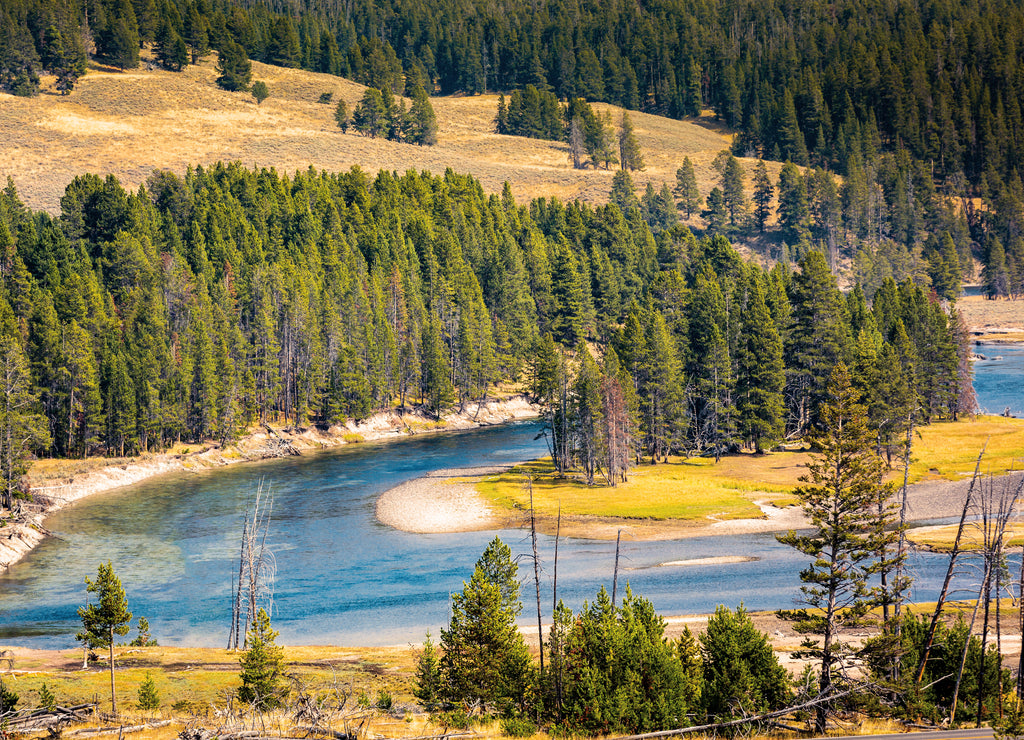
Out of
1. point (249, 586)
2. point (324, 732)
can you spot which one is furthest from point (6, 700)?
point (249, 586)

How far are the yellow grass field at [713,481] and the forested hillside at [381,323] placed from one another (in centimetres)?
394

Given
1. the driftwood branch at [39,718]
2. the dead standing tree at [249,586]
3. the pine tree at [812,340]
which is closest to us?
the driftwood branch at [39,718]

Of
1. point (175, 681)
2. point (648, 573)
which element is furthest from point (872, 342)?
point (175, 681)

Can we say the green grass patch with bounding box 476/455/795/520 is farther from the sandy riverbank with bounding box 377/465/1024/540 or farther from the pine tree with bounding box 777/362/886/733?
the pine tree with bounding box 777/362/886/733

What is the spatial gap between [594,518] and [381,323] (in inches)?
2487

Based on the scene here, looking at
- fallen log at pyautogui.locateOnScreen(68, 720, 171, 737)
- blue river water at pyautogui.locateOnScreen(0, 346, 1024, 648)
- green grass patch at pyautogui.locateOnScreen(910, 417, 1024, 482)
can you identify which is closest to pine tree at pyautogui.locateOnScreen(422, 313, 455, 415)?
blue river water at pyautogui.locateOnScreen(0, 346, 1024, 648)

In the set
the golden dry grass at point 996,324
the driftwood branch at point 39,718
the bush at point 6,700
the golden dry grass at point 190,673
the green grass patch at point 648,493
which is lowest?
the green grass patch at point 648,493

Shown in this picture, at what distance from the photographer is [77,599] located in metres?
62.0

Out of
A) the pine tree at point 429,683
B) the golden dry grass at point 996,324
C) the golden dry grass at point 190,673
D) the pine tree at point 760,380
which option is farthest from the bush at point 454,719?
the golden dry grass at point 996,324

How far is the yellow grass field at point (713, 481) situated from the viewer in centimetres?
8231

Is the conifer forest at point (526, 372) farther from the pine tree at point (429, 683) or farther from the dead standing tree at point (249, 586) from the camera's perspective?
the dead standing tree at point (249, 586)

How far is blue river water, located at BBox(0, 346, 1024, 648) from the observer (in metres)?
57.5

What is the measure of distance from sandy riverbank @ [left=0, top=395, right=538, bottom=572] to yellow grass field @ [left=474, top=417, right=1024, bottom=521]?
32.4 metres

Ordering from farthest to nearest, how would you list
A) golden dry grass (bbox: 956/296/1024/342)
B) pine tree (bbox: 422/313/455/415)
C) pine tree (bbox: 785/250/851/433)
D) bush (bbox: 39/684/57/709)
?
1. golden dry grass (bbox: 956/296/1024/342)
2. pine tree (bbox: 422/313/455/415)
3. pine tree (bbox: 785/250/851/433)
4. bush (bbox: 39/684/57/709)
